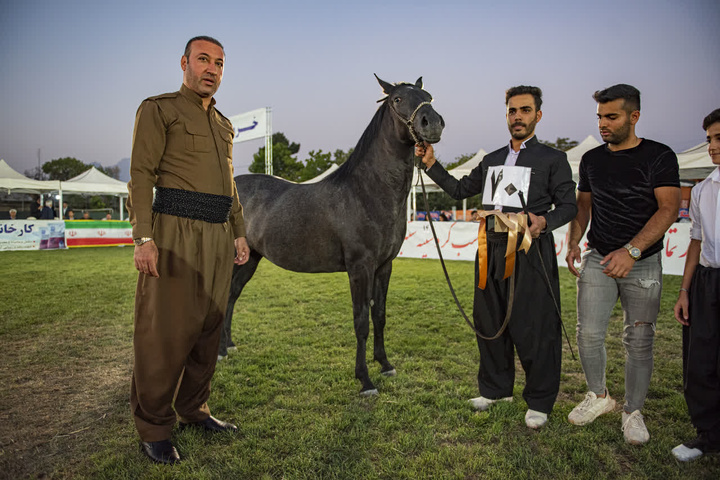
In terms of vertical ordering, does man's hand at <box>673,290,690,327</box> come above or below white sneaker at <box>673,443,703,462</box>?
above

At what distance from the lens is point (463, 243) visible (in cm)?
1309

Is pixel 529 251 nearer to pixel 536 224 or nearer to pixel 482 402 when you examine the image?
pixel 536 224

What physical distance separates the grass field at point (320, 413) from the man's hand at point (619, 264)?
1123mm

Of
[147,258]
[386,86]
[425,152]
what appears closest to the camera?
[147,258]

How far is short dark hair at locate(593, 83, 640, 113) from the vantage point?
2746mm

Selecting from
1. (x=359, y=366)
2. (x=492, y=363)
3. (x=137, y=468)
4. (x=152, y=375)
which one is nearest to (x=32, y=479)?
(x=137, y=468)

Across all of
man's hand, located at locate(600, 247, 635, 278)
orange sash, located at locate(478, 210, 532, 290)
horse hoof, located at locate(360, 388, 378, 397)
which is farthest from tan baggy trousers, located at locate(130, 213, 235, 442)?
man's hand, located at locate(600, 247, 635, 278)

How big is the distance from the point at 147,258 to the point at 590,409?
3159 mm

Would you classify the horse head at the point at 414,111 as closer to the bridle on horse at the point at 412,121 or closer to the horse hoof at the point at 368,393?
the bridle on horse at the point at 412,121

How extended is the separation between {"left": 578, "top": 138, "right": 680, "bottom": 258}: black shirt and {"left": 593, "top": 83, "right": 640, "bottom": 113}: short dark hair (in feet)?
0.81

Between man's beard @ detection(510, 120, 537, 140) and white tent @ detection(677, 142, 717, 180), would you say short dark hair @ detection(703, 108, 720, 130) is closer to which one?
man's beard @ detection(510, 120, 537, 140)

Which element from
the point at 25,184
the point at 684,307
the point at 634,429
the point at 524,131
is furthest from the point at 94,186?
the point at 684,307

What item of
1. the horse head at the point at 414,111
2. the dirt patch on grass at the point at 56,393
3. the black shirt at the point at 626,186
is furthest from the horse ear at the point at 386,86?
the dirt patch on grass at the point at 56,393

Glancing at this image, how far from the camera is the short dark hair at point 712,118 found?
2516 millimetres
